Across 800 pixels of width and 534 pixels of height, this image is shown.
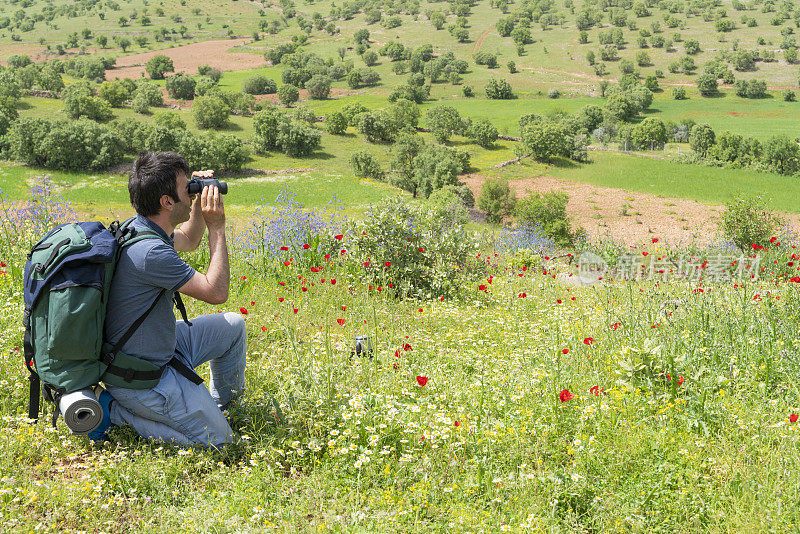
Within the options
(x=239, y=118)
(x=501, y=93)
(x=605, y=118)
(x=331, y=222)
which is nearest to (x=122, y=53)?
(x=239, y=118)

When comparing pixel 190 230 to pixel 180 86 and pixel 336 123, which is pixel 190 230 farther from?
pixel 180 86

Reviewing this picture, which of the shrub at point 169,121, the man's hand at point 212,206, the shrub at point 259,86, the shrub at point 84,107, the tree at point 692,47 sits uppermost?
the tree at point 692,47

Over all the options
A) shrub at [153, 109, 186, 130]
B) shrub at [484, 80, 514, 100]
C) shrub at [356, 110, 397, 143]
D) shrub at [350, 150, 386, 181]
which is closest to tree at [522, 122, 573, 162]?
shrub at [350, 150, 386, 181]

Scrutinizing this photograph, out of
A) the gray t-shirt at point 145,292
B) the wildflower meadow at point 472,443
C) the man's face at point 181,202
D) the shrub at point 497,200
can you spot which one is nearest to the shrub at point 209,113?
the shrub at point 497,200

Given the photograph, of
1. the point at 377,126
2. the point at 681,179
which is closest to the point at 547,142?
the point at 681,179

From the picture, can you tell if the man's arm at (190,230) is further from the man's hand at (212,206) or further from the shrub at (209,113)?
the shrub at (209,113)

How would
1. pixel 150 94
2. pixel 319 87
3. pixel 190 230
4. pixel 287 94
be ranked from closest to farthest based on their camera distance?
pixel 190 230
pixel 150 94
pixel 287 94
pixel 319 87

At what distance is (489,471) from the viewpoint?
3.24 meters

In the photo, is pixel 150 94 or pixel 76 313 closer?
pixel 76 313

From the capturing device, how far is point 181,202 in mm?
3775

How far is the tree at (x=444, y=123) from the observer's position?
280ft

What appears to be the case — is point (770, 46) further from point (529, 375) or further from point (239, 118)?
point (529, 375)

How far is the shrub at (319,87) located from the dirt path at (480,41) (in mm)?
61728

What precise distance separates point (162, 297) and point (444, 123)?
86474 mm
